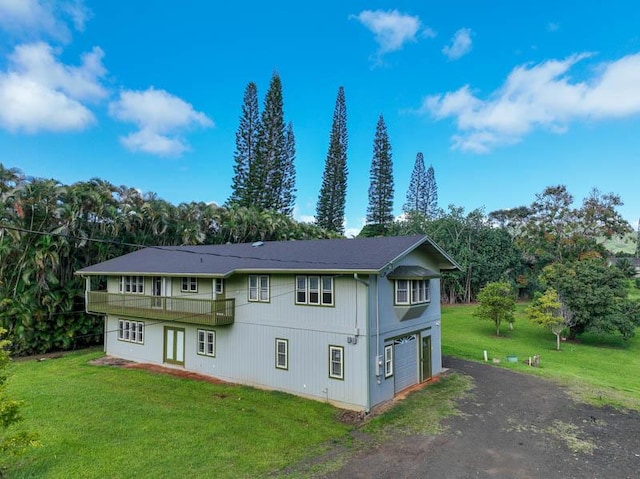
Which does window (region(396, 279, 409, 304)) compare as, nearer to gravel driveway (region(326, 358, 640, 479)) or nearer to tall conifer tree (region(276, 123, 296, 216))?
gravel driveway (region(326, 358, 640, 479))

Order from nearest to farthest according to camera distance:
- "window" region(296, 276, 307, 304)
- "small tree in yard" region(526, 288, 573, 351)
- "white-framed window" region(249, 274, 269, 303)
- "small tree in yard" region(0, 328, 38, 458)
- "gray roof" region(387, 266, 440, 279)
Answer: "small tree in yard" region(0, 328, 38, 458)
"gray roof" region(387, 266, 440, 279)
"window" region(296, 276, 307, 304)
"white-framed window" region(249, 274, 269, 303)
"small tree in yard" region(526, 288, 573, 351)

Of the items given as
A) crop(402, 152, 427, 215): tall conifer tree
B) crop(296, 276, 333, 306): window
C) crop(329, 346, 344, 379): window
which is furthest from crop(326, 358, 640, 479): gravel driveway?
crop(402, 152, 427, 215): tall conifer tree

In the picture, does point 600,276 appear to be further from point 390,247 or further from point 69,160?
point 69,160

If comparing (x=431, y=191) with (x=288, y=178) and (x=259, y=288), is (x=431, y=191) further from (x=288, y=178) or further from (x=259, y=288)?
(x=259, y=288)

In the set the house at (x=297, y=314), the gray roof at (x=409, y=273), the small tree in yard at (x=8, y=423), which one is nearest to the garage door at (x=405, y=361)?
the house at (x=297, y=314)

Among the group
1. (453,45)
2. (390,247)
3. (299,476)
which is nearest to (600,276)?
(453,45)
